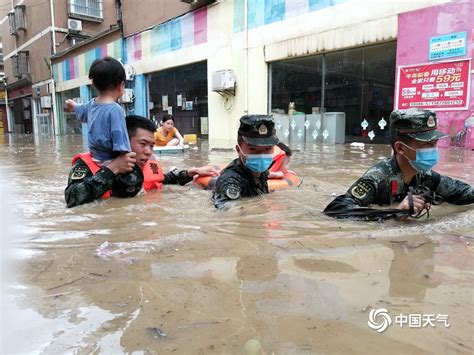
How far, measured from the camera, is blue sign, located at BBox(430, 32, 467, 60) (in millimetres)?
7617

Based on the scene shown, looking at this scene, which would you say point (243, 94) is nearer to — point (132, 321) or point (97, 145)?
point (97, 145)

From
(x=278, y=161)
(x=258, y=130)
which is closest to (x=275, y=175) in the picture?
(x=278, y=161)

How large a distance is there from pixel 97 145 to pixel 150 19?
13.7 meters

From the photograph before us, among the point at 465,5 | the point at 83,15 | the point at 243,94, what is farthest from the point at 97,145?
the point at 83,15

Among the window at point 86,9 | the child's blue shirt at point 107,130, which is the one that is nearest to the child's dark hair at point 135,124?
the child's blue shirt at point 107,130

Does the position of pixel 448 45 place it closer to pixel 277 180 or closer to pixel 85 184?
pixel 277 180

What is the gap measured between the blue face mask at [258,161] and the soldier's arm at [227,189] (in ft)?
0.53

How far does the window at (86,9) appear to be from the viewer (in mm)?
21086

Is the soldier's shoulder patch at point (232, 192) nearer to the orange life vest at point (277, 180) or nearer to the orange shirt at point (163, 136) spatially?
the orange life vest at point (277, 180)

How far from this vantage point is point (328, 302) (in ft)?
4.57

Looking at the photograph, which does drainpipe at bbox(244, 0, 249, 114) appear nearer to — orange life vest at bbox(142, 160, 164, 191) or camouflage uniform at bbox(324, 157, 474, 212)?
orange life vest at bbox(142, 160, 164, 191)

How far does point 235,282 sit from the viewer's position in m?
1.59

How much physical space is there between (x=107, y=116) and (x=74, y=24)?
21.4m

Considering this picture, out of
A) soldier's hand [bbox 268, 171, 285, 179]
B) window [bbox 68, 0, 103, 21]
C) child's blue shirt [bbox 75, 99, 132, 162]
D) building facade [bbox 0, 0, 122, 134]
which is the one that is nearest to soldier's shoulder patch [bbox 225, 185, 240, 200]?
child's blue shirt [bbox 75, 99, 132, 162]
